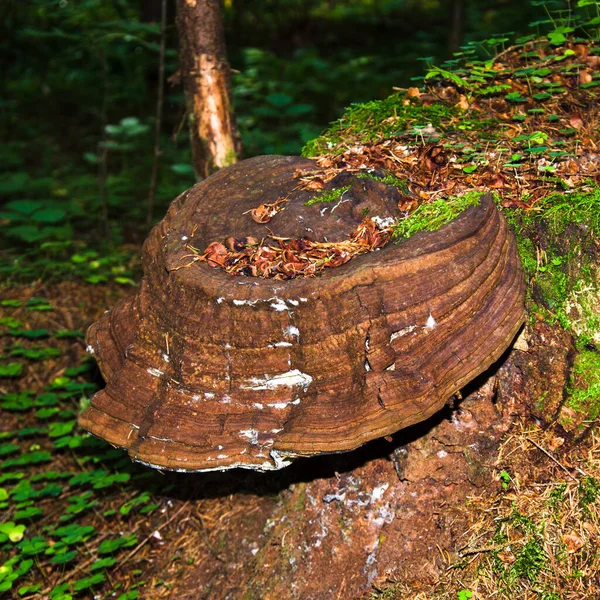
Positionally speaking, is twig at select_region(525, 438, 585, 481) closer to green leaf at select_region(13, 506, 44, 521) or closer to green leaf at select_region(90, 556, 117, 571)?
green leaf at select_region(90, 556, 117, 571)

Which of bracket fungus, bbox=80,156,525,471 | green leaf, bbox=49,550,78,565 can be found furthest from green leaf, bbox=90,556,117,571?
bracket fungus, bbox=80,156,525,471

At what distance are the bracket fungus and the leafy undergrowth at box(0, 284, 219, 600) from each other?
4.84ft

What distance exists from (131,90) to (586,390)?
1017cm

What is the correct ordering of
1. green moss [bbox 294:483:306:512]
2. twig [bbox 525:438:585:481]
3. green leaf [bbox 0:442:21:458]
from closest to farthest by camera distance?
twig [bbox 525:438:585:481] → green moss [bbox 294:483:306:512] → green leaf [bbox 0:442:21:458]

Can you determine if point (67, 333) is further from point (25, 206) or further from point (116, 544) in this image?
point (116, 544)

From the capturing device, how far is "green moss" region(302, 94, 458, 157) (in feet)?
11.7

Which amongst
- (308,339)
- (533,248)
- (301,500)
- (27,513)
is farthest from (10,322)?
(533,248)

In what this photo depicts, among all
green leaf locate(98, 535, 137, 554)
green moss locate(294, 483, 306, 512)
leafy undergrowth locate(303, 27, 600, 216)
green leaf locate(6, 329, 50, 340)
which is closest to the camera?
leafy undergrowth locate(303, 27, 600, 216)

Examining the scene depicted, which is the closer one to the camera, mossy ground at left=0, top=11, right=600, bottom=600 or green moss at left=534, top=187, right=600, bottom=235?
mossy ground at left=0, top=11, right=600, bottom=600

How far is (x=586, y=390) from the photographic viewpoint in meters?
2.98

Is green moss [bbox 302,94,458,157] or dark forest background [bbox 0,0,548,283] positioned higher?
green moss [bbox 302,94,458,157]

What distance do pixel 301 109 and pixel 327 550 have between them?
534 cm

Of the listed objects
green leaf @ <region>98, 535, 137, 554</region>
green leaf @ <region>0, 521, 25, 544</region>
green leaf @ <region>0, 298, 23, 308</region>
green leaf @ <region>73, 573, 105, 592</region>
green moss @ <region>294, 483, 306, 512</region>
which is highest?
green moss @ <region>294, 483, 306, 512</region>

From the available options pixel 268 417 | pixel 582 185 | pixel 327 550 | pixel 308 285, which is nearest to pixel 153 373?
pixel 268 417
